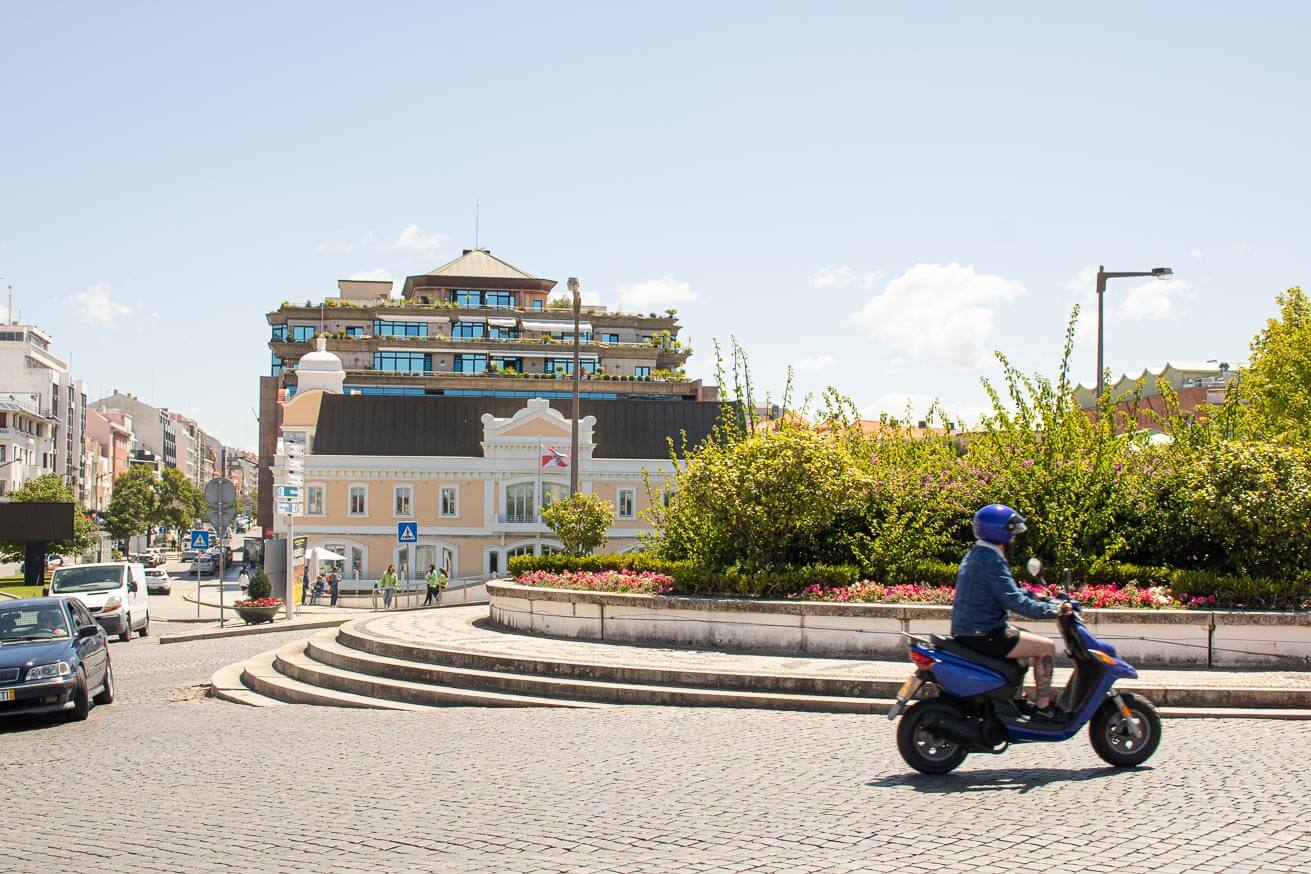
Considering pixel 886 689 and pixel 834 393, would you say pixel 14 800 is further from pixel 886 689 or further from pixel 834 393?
pixel 834 393

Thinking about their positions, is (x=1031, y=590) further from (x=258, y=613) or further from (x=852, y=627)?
(x=258, y=613)

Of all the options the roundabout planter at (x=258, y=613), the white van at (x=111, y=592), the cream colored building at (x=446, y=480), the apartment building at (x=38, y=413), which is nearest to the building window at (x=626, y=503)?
the cream colored building at (x=446, y=480)

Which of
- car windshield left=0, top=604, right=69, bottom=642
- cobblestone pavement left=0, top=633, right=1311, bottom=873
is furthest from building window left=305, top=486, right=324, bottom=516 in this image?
cobblestone pavement left=0, top=633, right=1311, bottom=873

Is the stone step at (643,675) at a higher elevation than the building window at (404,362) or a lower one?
lower

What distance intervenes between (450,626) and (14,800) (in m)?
10.9

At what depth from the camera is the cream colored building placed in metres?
57.6

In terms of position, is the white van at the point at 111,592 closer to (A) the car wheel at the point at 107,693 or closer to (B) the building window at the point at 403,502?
(A) the car wheel at the point at 107,693

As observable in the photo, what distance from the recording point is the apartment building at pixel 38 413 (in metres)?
110

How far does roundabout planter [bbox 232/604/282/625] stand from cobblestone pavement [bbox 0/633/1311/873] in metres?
18.1

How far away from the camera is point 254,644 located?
82.5 ft

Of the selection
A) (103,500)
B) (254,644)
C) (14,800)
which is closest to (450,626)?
(254,644)

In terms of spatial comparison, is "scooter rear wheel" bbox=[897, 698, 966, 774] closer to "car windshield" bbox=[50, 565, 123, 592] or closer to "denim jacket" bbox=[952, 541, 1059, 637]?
"denim jacket" bbox=[952, 541, 1059, 637]

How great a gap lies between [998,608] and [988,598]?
0.34 ft

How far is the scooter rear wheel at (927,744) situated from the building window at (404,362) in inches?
3724
